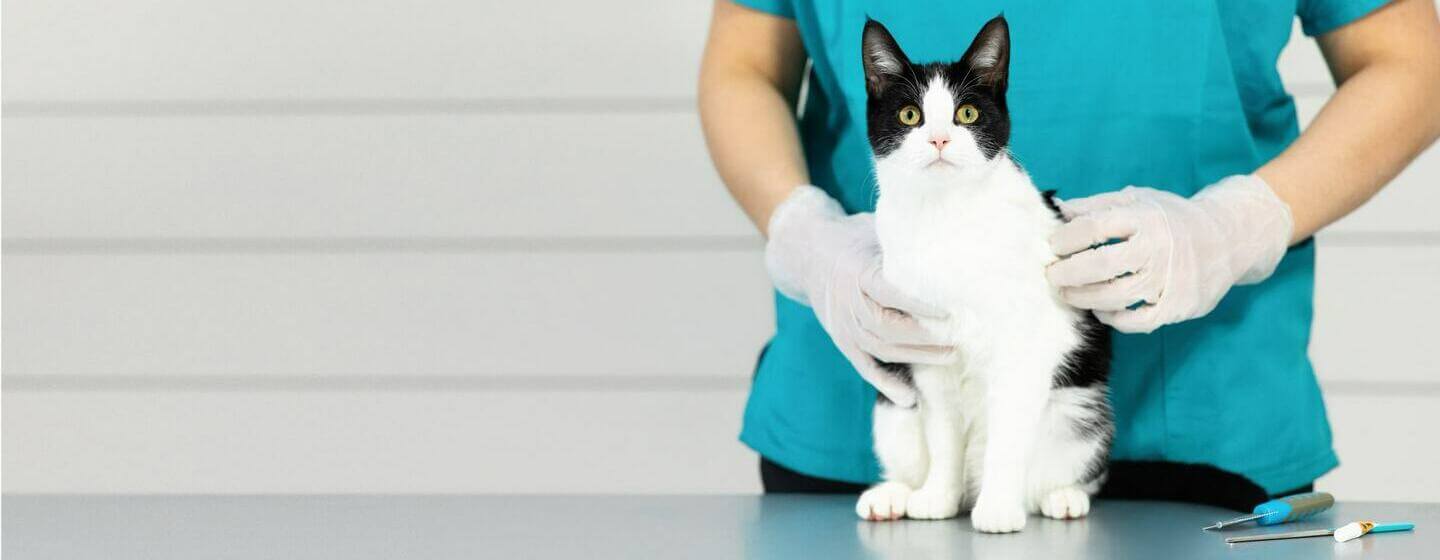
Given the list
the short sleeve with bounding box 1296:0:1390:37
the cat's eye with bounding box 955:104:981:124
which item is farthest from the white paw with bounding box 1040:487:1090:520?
the short sleeve with bounding box 1296:0:1390:37

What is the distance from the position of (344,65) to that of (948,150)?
1.61 meters

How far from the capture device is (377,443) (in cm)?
235

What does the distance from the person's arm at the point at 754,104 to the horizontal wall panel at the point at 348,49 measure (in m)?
0.79

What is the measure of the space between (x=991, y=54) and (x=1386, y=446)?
154cm

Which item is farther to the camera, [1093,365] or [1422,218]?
[1422,218]

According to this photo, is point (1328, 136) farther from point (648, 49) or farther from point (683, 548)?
point (648, 49)

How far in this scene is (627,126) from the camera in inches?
89.2

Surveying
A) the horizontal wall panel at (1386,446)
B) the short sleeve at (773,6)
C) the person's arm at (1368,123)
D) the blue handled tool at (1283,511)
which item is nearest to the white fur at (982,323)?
the blue handled tool at (1283,511)

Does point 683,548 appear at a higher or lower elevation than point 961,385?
lower

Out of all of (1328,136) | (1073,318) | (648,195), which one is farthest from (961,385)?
(648,195)

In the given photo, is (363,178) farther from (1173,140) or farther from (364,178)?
(1173,140)

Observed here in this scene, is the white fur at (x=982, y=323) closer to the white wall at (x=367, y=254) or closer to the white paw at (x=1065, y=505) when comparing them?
the white paw at (x=1065, y=505)

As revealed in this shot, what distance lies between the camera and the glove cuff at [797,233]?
3.98ft

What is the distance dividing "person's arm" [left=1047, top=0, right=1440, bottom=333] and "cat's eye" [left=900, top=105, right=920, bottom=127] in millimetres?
150
